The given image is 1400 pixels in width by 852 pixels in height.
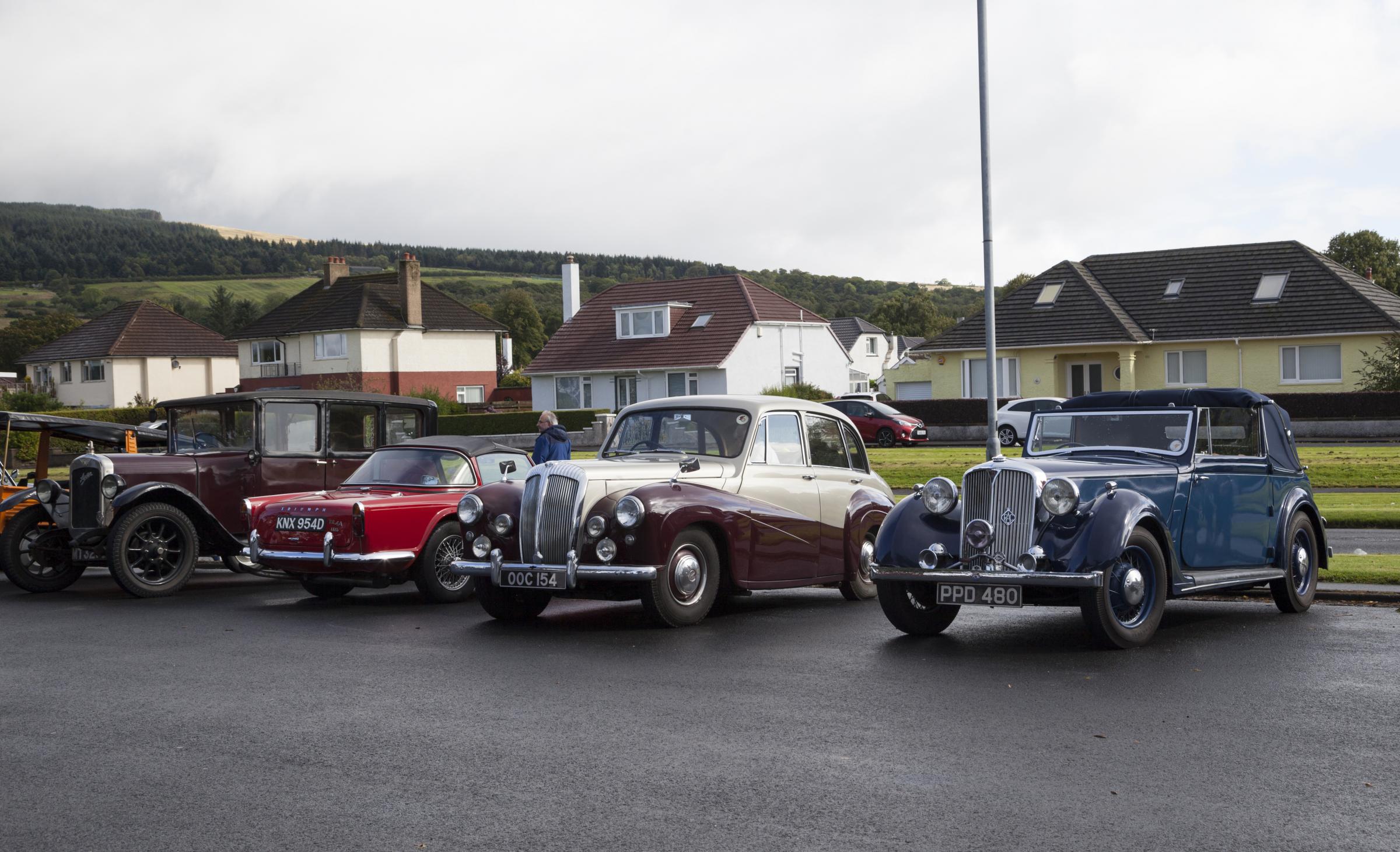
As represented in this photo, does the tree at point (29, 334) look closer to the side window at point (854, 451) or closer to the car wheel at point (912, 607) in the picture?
the side window at point (854, 451)

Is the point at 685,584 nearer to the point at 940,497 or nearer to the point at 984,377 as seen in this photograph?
the point at 940,497

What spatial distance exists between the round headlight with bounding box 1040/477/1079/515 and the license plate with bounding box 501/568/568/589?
370 centimetres

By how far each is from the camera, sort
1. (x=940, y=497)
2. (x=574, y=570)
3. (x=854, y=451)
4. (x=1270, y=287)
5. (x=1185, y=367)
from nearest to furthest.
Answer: (x=940, y=497) → (x=574, y=570) → (x=854, y=451) → (x=1270, y=287) → (x=1185, y=367)

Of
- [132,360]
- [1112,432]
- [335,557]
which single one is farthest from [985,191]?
[132,360]

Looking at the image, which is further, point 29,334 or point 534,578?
point 29,334

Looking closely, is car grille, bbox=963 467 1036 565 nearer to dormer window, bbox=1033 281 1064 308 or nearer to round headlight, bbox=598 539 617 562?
round headlight, bbox=598 539 617 562

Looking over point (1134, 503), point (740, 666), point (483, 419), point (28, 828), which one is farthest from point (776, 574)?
point (483, 419)

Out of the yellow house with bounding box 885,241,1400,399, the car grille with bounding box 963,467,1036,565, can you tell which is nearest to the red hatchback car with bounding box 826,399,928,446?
the yellow house with bounding box 885,241,1400,399

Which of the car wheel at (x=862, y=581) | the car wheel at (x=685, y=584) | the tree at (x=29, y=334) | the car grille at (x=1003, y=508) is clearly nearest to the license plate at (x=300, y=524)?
the car wheel at (x=685, y=584)

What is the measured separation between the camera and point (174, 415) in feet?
49.8

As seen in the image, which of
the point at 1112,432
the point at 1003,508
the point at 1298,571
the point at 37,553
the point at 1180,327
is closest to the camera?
the point at 1003,508

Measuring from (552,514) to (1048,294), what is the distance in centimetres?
4238

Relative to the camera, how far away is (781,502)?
1155 cm

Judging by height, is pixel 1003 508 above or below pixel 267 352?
below
